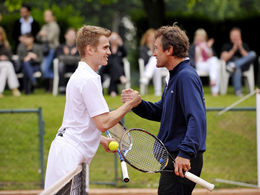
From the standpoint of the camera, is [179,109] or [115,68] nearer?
[179,109]

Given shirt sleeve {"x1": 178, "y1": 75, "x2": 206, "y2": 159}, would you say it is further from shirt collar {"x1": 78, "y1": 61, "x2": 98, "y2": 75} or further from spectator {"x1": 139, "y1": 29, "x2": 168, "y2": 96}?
spectator {"x1": 139, "y1": 29, "x2": 168, "y2": 96}

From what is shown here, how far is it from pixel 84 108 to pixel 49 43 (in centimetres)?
1086

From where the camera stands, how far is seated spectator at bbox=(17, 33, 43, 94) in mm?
13727

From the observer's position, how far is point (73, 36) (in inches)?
543

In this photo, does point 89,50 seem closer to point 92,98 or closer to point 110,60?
point 92,98

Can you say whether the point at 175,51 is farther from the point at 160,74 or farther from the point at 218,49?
the point at 218,49

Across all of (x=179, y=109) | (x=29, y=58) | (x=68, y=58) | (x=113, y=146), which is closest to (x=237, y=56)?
(x=68, y=58)

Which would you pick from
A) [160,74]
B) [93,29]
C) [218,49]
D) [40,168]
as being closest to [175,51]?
[93,29]

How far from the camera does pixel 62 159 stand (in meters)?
4.24

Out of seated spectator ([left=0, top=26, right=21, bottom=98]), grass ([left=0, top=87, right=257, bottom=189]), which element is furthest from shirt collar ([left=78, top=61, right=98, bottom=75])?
seated spectator ([left=0, top=26, right=21, bottom=98])

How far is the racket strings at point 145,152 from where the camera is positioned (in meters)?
4.35

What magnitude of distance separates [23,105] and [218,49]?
8.99 metres

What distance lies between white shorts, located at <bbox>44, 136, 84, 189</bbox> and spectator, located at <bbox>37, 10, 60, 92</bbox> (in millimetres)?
10156

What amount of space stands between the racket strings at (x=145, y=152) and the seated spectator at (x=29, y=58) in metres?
9.58
